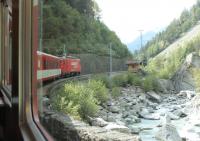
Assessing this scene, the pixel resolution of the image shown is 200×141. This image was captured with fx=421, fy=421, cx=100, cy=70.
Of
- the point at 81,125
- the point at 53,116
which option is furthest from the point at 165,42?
the point at 53,116

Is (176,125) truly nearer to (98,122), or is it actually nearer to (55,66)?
→ (98,122)

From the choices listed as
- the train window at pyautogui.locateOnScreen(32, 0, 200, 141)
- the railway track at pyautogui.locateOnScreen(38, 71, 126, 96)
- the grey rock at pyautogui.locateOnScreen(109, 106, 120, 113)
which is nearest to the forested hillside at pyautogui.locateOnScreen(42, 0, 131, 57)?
the train window at pyautogui.locateOnScreen(32, 0, 200, 141)

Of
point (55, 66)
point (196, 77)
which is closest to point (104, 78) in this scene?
point (196, 77)

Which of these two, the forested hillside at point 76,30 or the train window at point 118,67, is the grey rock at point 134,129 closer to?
the train window at point 118,67

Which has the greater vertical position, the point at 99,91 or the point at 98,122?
the point at 99,91

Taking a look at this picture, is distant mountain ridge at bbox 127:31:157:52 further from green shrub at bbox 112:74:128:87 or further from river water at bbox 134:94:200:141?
river water at bbox 134:94:200:141

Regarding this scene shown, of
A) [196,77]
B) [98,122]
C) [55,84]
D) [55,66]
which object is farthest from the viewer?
[55,66]

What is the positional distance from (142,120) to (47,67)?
979 mm

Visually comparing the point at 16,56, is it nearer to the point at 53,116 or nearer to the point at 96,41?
the point at 53,116

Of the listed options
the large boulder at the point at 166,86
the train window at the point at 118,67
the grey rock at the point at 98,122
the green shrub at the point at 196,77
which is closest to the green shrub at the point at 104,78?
the train window at the point at 118,67

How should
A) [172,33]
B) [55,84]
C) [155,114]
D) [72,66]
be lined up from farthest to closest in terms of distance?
[55,84]
[72,66]
[155,114]
[172,33]

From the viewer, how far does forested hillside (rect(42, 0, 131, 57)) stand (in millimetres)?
1661

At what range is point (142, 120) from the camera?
1562 mm

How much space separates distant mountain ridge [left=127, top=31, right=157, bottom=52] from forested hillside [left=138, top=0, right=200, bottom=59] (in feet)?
0.05
